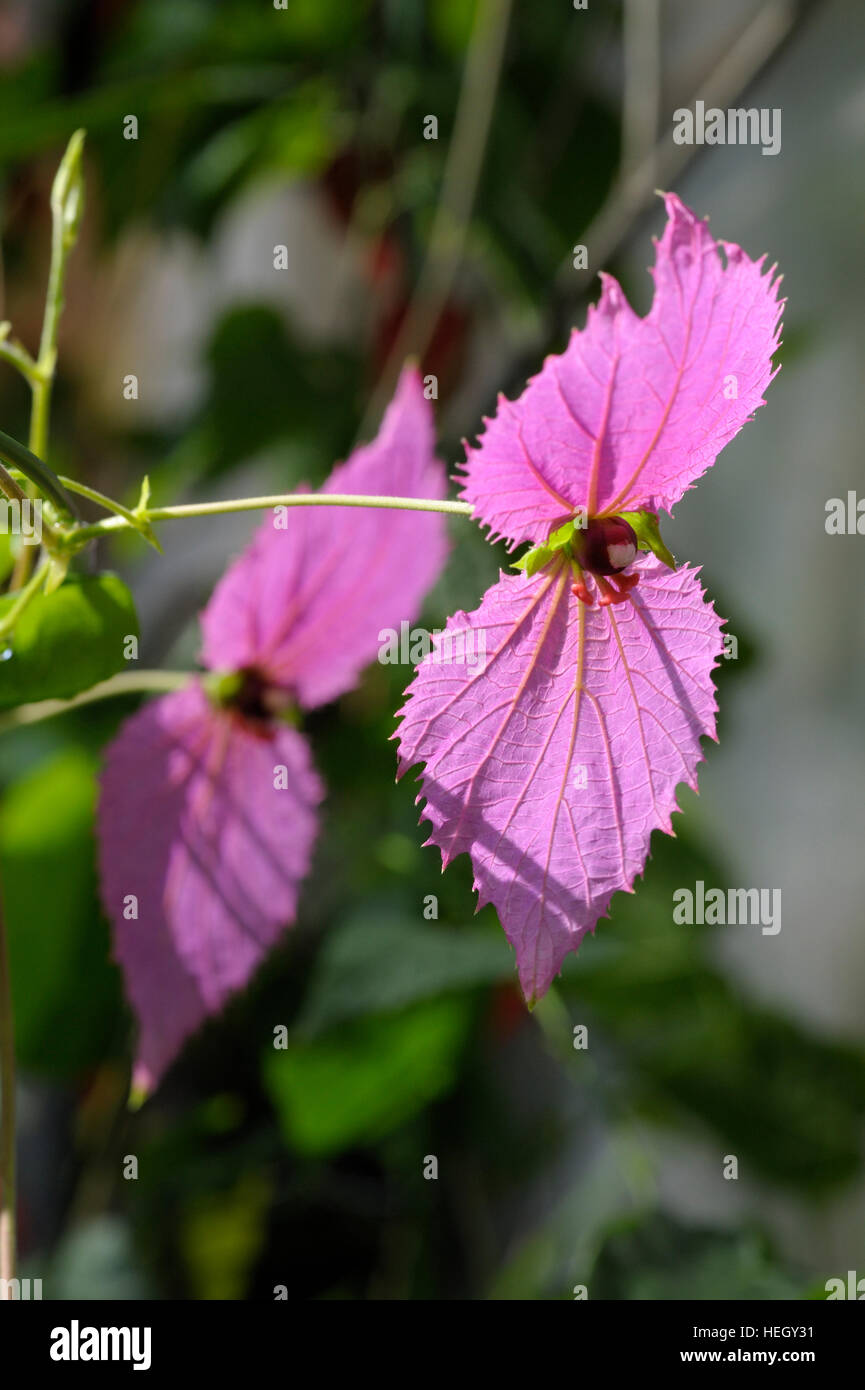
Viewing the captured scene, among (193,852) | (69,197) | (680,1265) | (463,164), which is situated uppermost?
(463,164)

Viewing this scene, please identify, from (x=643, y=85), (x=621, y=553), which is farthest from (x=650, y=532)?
(x=643, y=85)

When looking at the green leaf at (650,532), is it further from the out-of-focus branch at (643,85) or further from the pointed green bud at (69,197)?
the out-of-focus branch at (643,85)

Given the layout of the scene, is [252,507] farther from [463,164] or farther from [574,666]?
[463,164]

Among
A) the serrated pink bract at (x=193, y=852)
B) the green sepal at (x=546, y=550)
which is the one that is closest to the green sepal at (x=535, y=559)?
the green sepal at (x=546, y=550)

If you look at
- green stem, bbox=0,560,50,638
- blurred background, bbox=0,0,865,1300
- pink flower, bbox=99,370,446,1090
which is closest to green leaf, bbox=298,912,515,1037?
blurred background, bbox=0,0,865,1300

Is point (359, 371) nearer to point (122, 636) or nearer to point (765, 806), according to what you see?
point (765, 806)

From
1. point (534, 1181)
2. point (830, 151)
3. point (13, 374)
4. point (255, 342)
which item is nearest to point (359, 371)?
point (255, 342)

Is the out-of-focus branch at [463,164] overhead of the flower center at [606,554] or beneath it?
overhead
